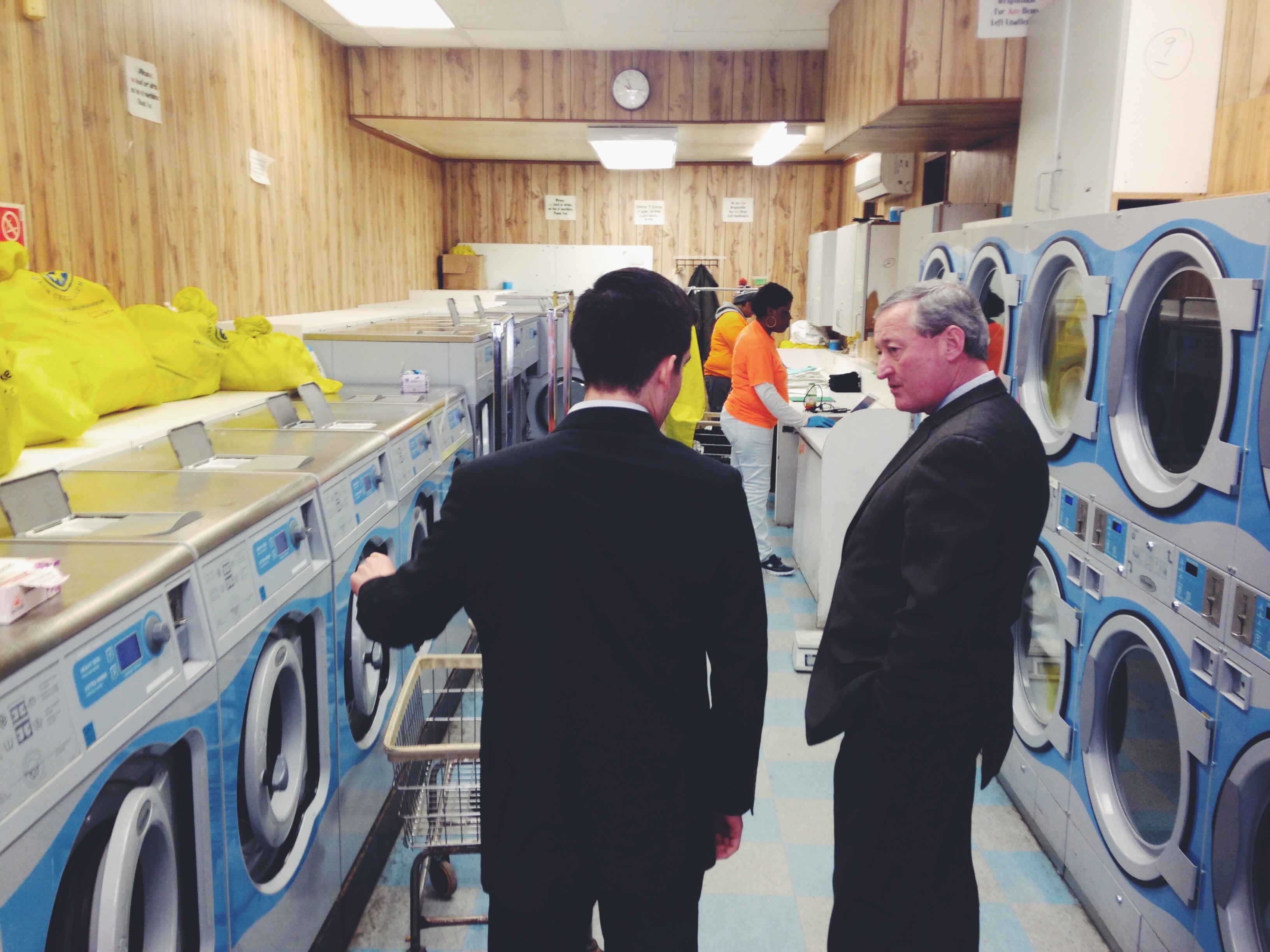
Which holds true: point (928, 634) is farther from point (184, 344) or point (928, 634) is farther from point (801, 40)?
point (801, 40)

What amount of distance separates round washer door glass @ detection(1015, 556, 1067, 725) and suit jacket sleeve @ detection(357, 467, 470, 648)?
1.89 m

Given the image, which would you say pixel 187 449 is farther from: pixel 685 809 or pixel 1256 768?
pixel 1256 768

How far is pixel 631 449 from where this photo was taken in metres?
1.34

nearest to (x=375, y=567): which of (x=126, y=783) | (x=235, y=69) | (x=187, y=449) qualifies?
(x=126, y=783)

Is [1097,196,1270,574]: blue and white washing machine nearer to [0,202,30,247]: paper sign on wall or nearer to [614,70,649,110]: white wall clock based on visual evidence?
[0,202,30,247]: paper sign on wall

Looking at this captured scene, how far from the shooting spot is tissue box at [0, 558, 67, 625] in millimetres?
1104

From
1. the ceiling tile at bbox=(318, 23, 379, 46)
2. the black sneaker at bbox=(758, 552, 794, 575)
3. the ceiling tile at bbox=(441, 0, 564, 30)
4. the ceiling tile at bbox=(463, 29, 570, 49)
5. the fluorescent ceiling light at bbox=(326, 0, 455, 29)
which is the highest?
the ceiling tile at bbox=(463, 29, 570, 49)

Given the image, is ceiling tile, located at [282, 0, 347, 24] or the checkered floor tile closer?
the checkered floor tile

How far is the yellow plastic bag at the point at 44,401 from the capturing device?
6.77 feet

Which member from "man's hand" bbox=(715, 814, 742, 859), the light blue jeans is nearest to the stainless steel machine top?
"man's hand" bbox=(715, 814, 742, 859)

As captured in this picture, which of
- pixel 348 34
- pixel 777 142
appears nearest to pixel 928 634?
pixel 348 34

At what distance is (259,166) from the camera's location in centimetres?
480

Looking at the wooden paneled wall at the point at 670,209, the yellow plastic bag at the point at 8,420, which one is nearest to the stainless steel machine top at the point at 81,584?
the yellow plastic bag at the point at 8,420

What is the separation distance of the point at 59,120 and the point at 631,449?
117 inches
